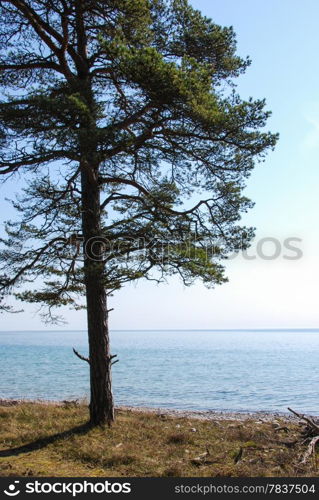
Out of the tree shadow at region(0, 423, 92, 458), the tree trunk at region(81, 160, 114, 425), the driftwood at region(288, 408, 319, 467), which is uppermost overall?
the tree trunk at region(81, 160, 114, 425)

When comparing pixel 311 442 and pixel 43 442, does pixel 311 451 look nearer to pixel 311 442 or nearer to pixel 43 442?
pixel 311 442

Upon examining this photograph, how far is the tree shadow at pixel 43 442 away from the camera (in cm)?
905

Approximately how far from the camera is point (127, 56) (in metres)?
8.16

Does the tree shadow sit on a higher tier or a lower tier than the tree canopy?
lower

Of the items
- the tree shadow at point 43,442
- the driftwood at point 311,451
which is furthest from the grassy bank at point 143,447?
the driftwood at point 311,451

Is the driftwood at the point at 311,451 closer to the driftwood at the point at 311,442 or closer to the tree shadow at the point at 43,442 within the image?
the driftwood at the point at 311,442

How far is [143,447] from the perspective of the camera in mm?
9203

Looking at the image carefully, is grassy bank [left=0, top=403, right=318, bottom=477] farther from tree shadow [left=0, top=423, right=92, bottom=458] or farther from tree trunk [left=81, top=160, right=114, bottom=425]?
tree trunk [left=81, top=160, right=114, bottom=425]

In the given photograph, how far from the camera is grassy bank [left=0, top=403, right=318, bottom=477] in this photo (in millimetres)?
7812

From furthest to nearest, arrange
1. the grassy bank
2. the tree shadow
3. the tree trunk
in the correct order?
the tree trunk, the tree shadow, the grassy bank

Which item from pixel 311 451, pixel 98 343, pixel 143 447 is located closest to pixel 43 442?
pixel 143 447

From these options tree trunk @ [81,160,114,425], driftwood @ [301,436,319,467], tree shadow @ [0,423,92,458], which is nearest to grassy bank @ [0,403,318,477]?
tree shadow @ [0,423,92,458]

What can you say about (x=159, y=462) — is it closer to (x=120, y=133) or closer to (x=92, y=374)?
(x=92, y=374)

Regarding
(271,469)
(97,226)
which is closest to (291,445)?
(271,469)
